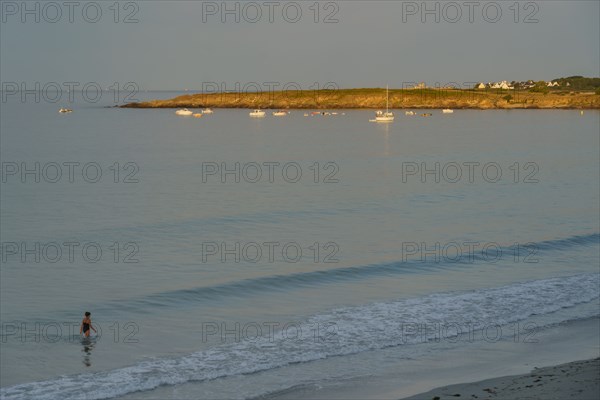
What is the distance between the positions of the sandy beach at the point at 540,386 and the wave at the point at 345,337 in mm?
4117

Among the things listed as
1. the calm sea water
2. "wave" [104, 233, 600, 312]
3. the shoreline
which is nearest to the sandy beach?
the shoreline

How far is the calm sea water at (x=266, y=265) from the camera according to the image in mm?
19453

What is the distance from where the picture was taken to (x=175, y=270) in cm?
3073

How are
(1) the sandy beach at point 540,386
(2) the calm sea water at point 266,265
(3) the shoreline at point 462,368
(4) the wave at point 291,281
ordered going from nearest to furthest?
(1) the sandy beach at point 540,386, (3) the shoreline at point 462,368, (2) the calm sea water at point 266,265, (4) the wave at point 291,281

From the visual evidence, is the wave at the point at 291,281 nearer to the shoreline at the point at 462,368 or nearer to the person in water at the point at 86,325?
the person in water at the point at 86,325

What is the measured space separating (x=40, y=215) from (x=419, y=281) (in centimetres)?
2328

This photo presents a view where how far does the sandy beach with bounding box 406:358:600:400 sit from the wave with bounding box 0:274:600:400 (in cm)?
412

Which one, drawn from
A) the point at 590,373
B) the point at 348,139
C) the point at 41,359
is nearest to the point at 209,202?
the point at 41,359

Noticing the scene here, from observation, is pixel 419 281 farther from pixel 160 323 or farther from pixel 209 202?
pixel 209 202

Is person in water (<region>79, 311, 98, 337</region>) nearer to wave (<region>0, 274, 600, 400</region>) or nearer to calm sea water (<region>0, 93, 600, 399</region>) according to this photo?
Answer: calm sea water (<region>0, 93, 600, 399</region>)

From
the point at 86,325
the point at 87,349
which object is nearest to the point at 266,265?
the point at 86,325

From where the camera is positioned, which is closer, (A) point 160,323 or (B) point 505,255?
(A) point 160,323

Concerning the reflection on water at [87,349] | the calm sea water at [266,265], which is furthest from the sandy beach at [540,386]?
the reflection on water at [87,349]

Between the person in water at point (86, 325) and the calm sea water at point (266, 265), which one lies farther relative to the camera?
the person in water at point (86, 325)
